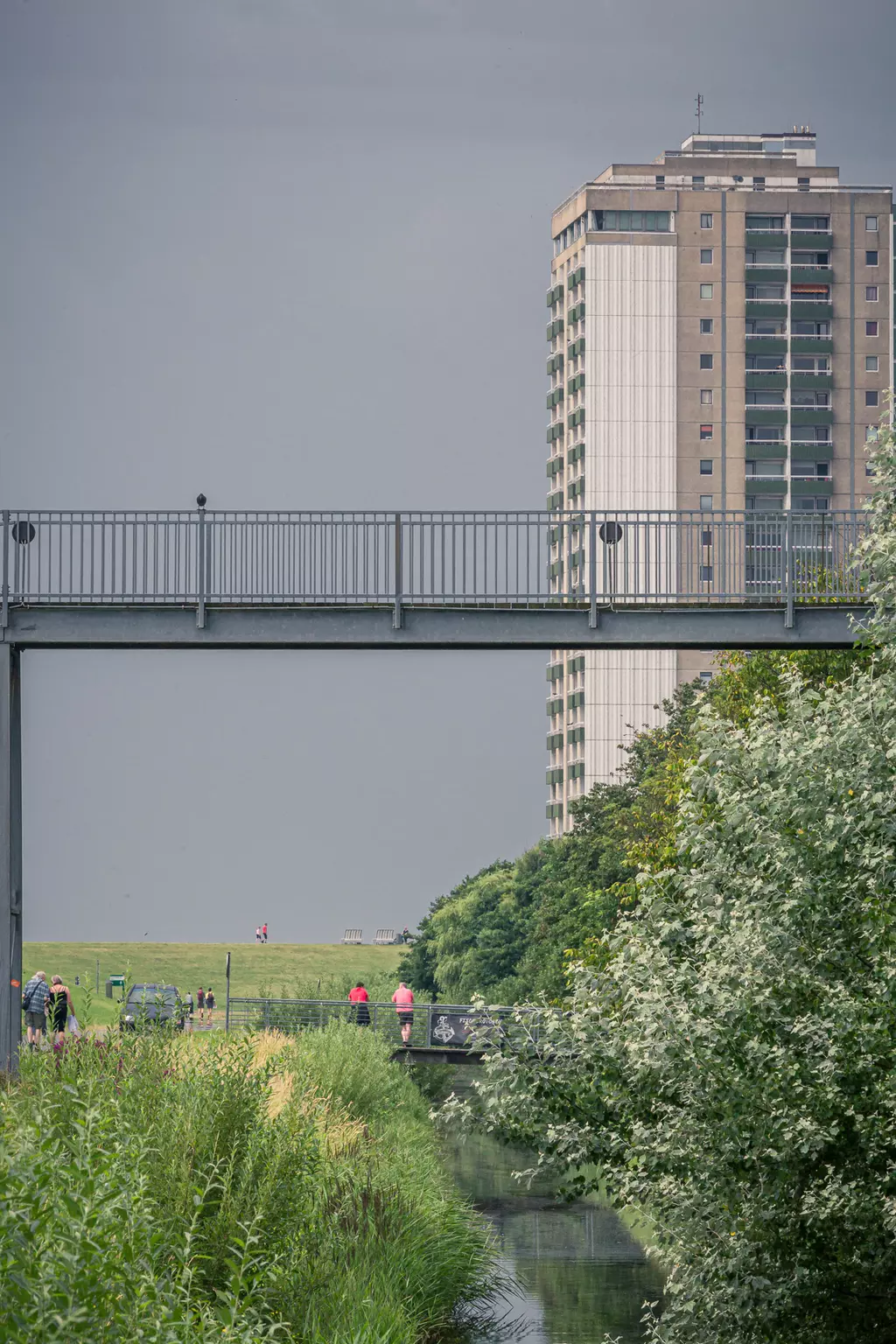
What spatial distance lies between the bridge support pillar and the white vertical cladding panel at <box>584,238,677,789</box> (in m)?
107

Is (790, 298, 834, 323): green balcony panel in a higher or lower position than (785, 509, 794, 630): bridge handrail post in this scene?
higher

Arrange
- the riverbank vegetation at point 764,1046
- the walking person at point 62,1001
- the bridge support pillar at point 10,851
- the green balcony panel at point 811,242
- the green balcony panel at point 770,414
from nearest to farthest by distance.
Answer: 1. the riverbank vegetation at point 764,1046
2. the bridge support pillar at point 10,851
3. the walking person at point 62,1001
4. the green balcony panel at point 770,414
5. the green balcony panel at point 811,242

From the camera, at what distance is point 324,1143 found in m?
20.3

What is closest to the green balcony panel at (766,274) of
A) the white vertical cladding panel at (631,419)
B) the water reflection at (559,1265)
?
the white vertical cladding panel at (631,419)

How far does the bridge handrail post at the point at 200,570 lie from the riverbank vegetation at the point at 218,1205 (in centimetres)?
516

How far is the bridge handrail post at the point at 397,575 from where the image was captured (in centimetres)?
2333

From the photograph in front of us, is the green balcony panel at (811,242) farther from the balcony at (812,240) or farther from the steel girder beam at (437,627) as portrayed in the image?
the steel girder beam at (437,627)

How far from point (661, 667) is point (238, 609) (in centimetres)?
10674

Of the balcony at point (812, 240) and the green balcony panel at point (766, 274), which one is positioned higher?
the balcony at point (812, 240)

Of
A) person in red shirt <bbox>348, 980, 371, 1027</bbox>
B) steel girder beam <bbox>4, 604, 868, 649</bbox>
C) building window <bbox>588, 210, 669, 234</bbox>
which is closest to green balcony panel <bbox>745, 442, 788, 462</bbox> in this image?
building window <bbox>588, 210, 669, 234</bbox>

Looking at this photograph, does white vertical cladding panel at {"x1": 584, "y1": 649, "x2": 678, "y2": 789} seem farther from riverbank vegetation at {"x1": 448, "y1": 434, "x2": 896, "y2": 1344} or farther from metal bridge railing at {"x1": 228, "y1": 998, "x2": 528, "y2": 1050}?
riverbank vegetation at {"x1": 448, "y1": 434, "x2": 896, "y2": 1344}

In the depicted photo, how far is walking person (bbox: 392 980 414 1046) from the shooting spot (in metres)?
39.7

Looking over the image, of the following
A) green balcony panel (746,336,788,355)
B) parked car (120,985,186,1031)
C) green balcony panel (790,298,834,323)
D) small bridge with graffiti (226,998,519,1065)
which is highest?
green balcony panel (790,298,834,323)

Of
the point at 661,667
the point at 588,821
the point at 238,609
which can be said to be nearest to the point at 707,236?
the point at 661,667
